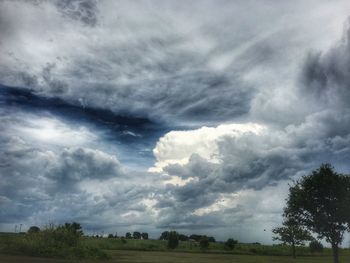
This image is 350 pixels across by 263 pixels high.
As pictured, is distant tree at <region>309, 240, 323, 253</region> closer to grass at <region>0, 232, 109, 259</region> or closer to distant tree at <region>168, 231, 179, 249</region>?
distant tree at <region>168, 231, 179, 249</region>

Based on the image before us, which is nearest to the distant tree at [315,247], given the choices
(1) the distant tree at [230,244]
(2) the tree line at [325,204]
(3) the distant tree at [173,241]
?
(1) the distant tree at [230,244]

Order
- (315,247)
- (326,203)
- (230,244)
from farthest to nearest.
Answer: (230,244) → (315,247) → (326,203)

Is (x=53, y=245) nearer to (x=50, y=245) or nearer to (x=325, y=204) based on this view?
(x=50, y=245)

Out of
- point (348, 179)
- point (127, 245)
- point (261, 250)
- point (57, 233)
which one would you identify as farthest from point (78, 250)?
point (261, 250)

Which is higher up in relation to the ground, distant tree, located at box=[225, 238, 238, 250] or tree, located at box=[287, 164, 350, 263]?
tree, located at box=[287, 164, 350, 263]

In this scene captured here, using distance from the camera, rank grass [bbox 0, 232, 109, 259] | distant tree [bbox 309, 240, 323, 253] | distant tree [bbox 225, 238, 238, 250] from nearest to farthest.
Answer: grass [bbox 0, 232, 109, 259] → distant tree [bbox 309, 240, 323, 253] → distant tree [bbox 225, 238, 238, 250]

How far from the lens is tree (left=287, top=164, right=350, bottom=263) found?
56.5m

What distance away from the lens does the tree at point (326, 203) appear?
185 feet

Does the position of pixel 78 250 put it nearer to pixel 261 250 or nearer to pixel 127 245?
pixel 127 245

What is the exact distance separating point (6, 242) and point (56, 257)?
7.28 meters

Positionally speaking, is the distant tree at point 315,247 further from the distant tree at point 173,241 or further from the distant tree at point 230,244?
the distant tree at point 173,241

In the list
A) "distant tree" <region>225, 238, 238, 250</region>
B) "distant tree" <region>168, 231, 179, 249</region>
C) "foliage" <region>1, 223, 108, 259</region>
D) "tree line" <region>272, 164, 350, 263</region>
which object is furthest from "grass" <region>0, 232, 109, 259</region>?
"distant tree" <region>225, 238, 238, 250</region>

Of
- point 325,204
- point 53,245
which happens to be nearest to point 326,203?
point 325,204

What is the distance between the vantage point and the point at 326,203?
57.6 metres
